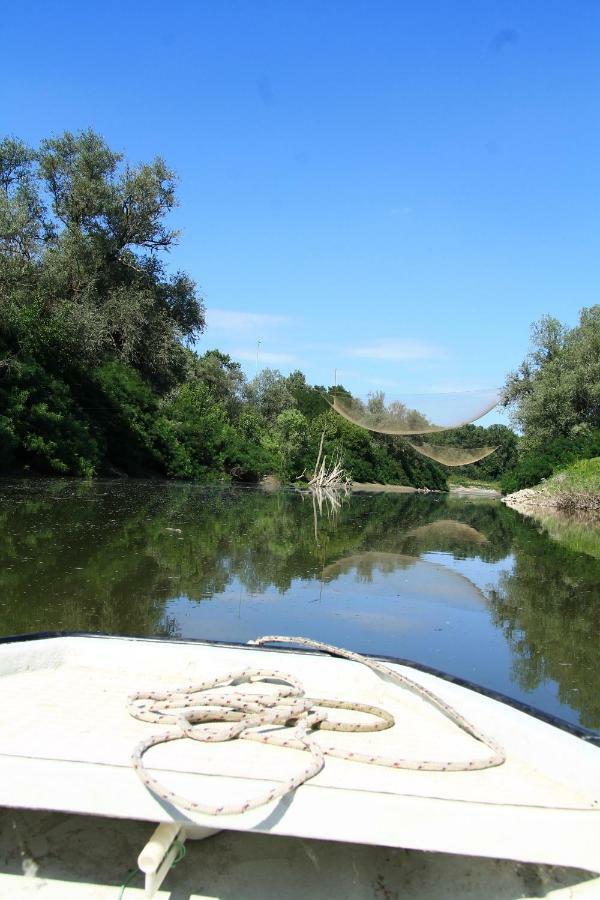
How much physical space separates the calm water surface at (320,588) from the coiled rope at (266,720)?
139cm

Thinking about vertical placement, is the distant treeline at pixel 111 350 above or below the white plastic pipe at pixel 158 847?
above

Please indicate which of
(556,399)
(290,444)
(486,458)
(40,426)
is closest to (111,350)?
(40,426)

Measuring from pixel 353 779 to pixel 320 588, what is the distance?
463 centimetres

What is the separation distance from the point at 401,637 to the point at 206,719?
9.07ft

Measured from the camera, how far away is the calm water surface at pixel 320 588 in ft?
14.6

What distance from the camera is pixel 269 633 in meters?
4.64

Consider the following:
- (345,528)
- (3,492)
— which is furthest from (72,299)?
(345,528)

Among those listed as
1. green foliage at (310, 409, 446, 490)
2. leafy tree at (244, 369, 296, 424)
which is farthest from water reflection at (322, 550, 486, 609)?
leafy tree at (244, 369, 296, 424)

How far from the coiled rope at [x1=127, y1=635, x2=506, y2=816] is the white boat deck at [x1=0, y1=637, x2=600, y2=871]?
0.03 meters

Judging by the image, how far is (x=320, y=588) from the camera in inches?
255

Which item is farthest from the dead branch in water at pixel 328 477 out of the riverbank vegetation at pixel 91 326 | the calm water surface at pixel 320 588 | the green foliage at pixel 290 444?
the calm water surface at pixel 320 588

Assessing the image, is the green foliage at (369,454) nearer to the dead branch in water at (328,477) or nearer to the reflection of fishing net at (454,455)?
the dead branch in water at (328,477)

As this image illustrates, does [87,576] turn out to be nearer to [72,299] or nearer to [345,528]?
[345,528]

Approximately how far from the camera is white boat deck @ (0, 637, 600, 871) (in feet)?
5.43
